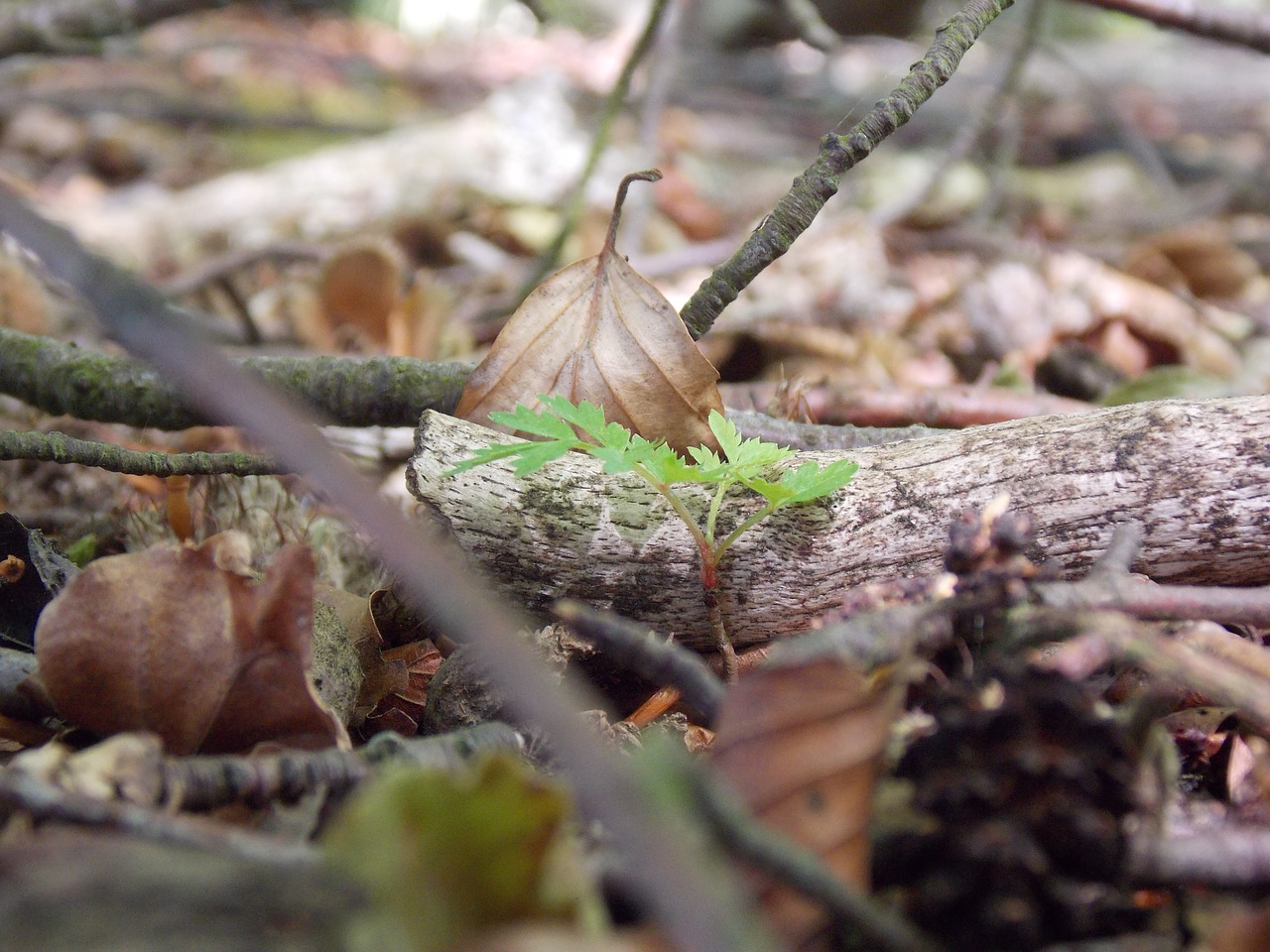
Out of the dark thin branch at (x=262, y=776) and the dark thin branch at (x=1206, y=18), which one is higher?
the dark thin branch at (x=1206, y=18)

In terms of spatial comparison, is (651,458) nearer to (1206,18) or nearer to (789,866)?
(789,866)

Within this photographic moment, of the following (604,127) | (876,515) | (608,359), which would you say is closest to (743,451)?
(876,515)

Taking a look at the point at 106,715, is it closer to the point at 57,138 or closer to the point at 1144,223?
the point at 1144,223

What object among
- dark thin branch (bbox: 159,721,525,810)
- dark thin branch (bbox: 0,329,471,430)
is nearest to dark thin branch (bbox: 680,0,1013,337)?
dark thin branch (bbox: 0,329,471,430)

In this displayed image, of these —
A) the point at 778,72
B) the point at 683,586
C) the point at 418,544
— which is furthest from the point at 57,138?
the point at 418,544

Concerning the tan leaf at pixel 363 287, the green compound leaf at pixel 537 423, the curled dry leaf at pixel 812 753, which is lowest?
the tan leaf at pixel 363 287

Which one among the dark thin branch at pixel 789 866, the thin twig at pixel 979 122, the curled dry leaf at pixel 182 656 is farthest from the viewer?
the thin twig at pixel 979 122

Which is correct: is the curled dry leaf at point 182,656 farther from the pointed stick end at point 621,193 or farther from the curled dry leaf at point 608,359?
the pointed stick end at point 621,193

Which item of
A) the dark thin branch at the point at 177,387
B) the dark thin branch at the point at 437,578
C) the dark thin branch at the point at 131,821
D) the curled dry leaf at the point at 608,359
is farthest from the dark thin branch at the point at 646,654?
the dark thin branch at the point at 177,387
